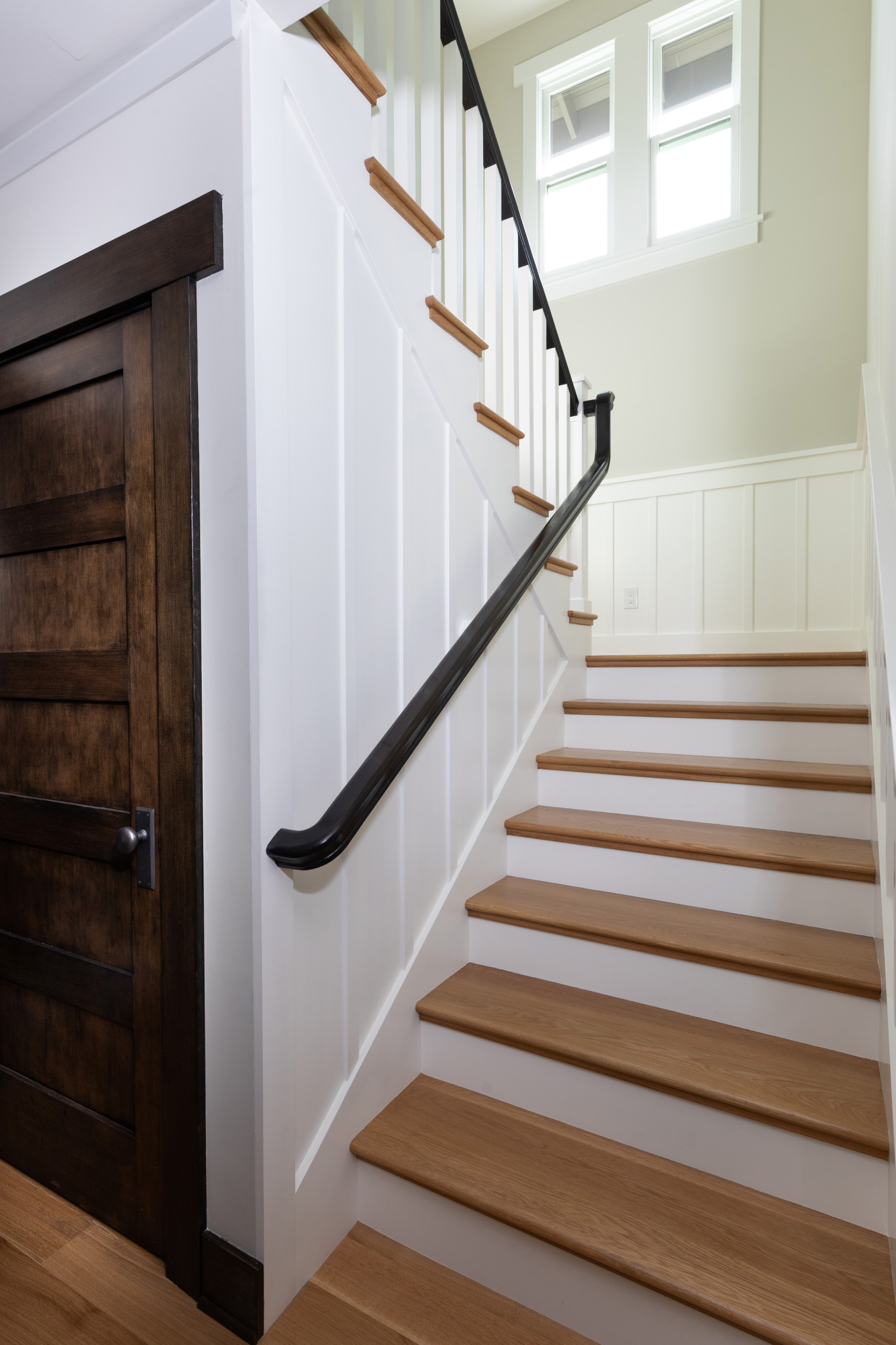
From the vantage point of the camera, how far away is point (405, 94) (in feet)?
5.40

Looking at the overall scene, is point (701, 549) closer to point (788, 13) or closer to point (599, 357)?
point (599, 357)

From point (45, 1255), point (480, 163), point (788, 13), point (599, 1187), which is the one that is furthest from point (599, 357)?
point (45, 1255)

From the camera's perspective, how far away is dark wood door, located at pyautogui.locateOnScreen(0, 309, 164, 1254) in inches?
50.5

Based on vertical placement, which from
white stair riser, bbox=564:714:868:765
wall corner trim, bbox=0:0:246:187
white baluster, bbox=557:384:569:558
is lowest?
white stair riser, bbox=564:714:868:765

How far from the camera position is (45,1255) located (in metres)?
1.31

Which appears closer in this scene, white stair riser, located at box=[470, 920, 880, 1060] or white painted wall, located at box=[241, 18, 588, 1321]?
white painted wall, located at box=[241, 18, 588, 1321]

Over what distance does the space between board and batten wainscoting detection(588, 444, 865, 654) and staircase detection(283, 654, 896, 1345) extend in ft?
4.40

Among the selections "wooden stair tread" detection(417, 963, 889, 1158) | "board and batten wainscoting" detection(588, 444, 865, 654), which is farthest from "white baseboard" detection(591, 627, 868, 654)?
"wooden stair tread" detection(417, 963, 889, 1158)

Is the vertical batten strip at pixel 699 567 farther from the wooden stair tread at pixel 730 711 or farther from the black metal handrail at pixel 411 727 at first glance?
the black metal handrail at pixel 411 727

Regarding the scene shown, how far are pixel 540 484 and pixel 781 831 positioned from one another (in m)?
1.29

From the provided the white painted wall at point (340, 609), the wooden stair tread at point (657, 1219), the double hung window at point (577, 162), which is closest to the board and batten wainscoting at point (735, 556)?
the double hung window at point (577, 162)

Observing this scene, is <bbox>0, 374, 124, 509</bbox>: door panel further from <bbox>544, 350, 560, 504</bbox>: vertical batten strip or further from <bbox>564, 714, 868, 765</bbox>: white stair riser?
<bbox>564, 714, 868, 765</bbox>: white stair riser

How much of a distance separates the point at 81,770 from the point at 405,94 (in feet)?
5.58

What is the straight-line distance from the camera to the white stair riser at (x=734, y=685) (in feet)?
7.41
